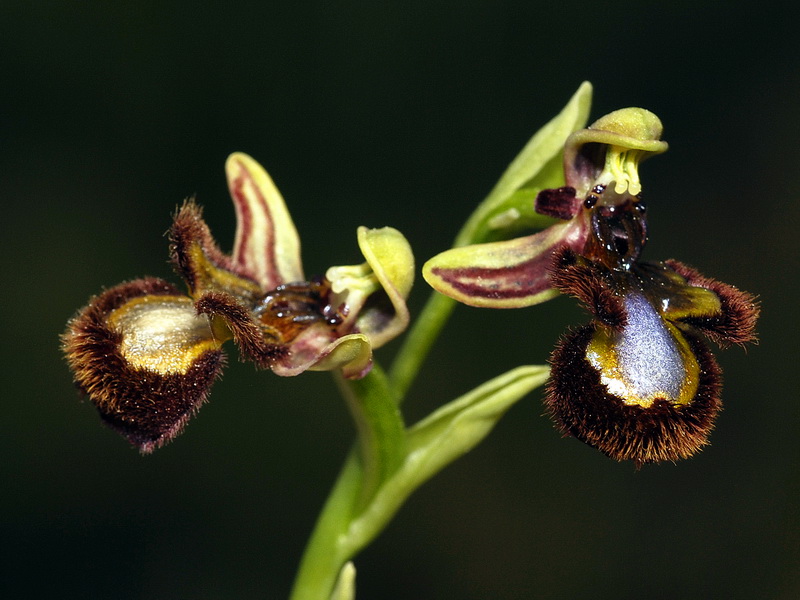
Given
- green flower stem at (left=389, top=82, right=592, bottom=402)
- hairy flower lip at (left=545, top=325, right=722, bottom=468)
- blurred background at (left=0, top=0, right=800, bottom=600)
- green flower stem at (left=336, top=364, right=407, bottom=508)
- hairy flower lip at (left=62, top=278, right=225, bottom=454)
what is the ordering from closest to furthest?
hairy flower lip at (left=545, top=325, right=722, bottom=468) < hairy flower lip at (left=62, top=278, right=225, bottom=454) < green flower stem at (left=336, top=364, right=407, bottom=508) < green flower stem at (left=389, top=82, right=592, bottom=402) < blurred background at (left=0, top=0, right=800, bottom=600)

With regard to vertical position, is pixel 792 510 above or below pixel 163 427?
below

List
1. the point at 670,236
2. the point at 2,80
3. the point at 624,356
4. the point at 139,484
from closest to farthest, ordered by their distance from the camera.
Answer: the point at 624,356 < the point at 139,484 < the point at 2,80 < the point at 670,236

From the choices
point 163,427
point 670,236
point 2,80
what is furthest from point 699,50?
point 163,427

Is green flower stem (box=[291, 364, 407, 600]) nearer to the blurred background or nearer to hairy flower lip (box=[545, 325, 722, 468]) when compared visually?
hairy flower lip (box=[545, 325, 722, 468])

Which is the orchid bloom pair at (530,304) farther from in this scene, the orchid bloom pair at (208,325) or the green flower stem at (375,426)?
the green flower stem at (375,426)

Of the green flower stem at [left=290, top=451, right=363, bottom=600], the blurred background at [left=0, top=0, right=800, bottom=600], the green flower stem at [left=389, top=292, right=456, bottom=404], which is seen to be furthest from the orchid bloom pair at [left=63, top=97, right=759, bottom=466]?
the blurred background at [left=0, top=0, right=800, bottom=600]

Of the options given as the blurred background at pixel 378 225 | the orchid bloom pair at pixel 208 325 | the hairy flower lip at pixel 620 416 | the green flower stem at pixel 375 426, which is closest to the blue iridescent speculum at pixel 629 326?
the hairy flower lip at pixel 620 416

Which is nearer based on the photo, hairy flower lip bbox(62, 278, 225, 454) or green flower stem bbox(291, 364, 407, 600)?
hairy flower lip bbox(62, 278, 225, 454)

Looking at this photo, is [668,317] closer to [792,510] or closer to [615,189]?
[615,189]
